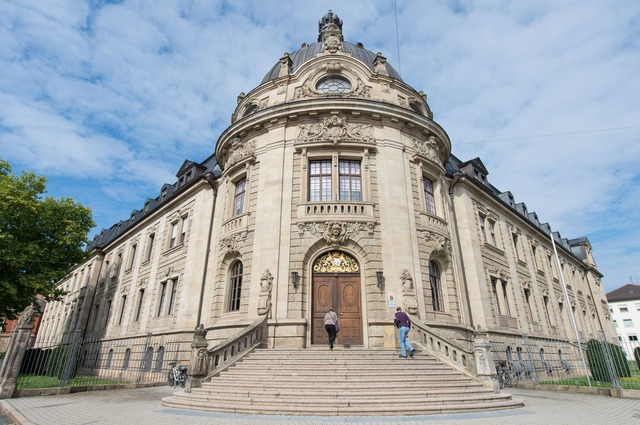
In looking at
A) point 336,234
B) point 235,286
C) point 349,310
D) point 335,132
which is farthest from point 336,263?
point 335,132

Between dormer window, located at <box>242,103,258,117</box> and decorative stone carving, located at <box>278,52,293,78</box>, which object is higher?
decorative stone carving, located at <box>278,52,293,78</box>

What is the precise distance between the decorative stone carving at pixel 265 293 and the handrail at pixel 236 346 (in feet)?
0.87

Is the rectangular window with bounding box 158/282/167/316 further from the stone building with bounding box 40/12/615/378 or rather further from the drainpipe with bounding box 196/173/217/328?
the drainpipe with bounding box 196/173/217/328

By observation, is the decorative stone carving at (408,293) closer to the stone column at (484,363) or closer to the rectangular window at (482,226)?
the stone column at (484,363)

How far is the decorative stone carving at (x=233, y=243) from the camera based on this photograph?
55.4 ft

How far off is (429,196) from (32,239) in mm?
24761

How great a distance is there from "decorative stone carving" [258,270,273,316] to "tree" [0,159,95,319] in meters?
16.1

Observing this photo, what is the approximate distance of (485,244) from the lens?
22.4 metres

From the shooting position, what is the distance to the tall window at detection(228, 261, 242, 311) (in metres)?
16.7

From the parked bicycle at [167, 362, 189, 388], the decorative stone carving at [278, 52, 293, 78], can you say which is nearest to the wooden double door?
the parked bicycle at [167, 362, 189, 388]

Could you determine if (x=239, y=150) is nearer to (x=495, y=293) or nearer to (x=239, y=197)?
(x=239, y=197)

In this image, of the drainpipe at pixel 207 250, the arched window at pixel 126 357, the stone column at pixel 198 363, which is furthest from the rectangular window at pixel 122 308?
the stone column at pixel 198 363

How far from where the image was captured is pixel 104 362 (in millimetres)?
25438

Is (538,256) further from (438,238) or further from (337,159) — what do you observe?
(337,159)
